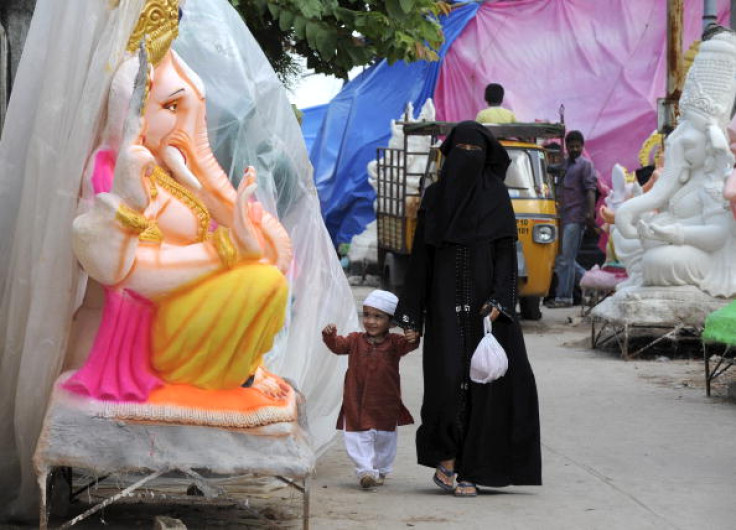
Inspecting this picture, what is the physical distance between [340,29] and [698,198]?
363 centimetres

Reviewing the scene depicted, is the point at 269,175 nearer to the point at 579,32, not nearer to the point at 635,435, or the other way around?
the point at 635,435

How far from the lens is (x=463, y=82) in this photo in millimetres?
24891

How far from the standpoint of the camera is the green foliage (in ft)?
35.7

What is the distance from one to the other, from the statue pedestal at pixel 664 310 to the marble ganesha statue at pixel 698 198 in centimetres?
12

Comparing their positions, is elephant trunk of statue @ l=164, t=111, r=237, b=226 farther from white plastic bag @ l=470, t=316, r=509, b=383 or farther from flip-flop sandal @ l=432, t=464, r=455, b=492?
flip-flop sandal @ l=432, t=464, r=455, b=492

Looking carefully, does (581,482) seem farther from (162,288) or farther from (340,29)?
(340,29)

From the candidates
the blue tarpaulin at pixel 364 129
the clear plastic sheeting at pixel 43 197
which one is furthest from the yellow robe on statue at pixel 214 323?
the blue tarpaulin at pixel 364 129

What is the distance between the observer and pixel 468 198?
7.42 m

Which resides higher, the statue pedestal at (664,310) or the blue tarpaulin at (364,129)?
the blue tarpaulin at (364,129)

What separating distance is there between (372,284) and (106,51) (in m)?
17.2

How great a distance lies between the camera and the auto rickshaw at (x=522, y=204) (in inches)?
625

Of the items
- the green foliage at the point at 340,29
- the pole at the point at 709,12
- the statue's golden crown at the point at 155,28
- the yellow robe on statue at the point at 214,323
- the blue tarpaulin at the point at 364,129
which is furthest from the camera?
the blue tarpaulin at the point at 364,129

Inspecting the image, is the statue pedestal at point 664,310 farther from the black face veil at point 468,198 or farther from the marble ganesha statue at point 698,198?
the black face veil at point 468,198

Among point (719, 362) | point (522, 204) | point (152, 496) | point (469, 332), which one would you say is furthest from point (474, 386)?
point (522, 204)
